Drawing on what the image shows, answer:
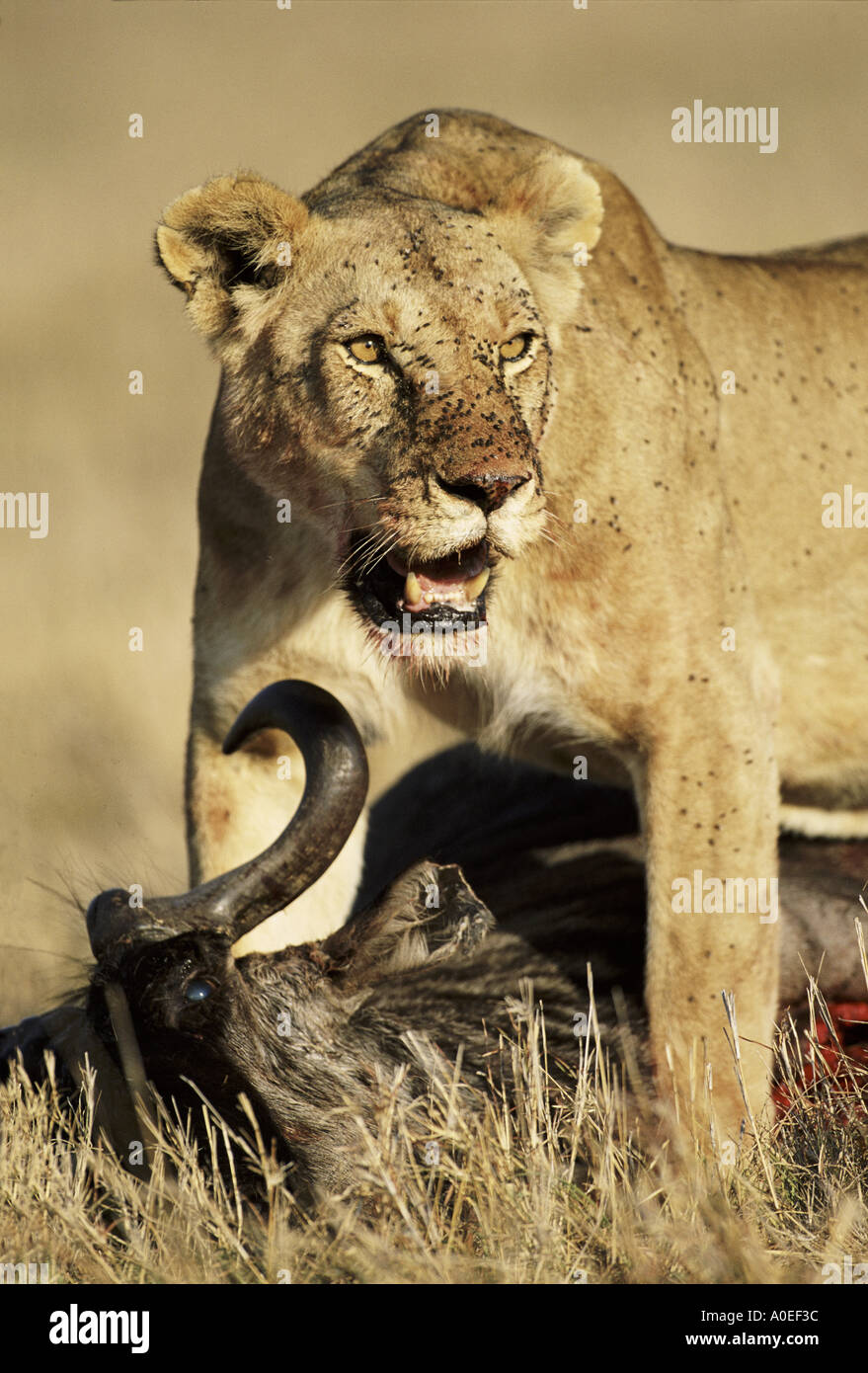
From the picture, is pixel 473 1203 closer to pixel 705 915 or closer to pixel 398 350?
pixel 705 915

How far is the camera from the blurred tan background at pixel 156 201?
7750 mm

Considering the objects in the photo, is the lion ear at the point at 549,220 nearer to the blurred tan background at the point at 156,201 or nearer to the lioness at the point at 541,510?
the lioness at the point at 541,510

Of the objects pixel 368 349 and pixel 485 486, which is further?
pixel 368 349

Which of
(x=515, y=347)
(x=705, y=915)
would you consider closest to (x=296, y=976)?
(x=705, y=915)

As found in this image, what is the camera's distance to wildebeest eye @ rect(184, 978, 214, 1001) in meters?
3.47

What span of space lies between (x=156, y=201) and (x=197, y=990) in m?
9.07

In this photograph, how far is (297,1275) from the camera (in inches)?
134

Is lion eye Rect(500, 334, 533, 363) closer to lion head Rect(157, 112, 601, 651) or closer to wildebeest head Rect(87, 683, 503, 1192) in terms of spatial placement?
lion head Rect(157, 112, 601, 651)

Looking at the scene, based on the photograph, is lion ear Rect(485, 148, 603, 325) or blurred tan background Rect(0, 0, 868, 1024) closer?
lion ear Rect(485, 148, 603, 325)

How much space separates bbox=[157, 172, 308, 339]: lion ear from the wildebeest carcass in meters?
1.01

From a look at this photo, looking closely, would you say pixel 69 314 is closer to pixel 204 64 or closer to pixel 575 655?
pixel 204 64

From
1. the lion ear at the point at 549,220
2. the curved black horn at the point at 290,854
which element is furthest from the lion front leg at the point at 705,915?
the lion ear at the point at 549,220

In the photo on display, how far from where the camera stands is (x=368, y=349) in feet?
13.2

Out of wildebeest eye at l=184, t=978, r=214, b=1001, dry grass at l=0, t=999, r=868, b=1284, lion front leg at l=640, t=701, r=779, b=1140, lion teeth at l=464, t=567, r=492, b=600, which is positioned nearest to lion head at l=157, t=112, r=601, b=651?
lion teeth at l=464, t=567, r=492, b=600
